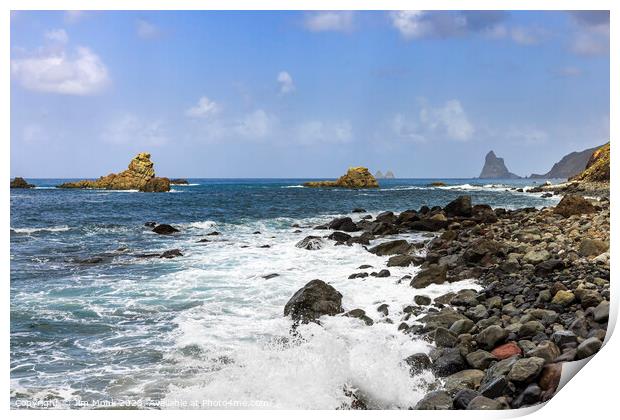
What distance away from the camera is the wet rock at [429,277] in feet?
21.4

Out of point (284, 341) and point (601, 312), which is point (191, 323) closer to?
point (284, 341)

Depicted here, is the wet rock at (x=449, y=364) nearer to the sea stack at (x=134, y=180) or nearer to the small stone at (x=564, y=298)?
the small stone at (x=564, y=298)

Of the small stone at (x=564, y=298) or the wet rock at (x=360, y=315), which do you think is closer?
the small stone at (x=564, y=298)

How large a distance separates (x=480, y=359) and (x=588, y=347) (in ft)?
3.37

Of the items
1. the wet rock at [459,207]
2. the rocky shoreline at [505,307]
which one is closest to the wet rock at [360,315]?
the rocky shoreline at [505,307]

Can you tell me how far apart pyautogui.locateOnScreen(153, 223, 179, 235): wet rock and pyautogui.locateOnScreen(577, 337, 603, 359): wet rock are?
30.3ft

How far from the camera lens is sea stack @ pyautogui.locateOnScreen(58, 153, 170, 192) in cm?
877

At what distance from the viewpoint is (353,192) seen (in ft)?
40.3

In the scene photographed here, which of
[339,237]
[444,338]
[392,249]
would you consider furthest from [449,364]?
[339,237]

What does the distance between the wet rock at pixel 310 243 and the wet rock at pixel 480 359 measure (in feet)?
16.6

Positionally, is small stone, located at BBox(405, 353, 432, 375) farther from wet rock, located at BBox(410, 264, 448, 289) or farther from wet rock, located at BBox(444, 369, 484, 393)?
wet rock, located at BBox(410, 264, 448, 289)
